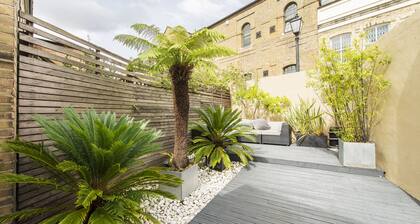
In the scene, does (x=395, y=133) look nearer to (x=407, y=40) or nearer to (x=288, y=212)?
(x=407, y=40)

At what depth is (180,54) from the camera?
9.36 feet

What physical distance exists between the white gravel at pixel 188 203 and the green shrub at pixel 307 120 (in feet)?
10.7

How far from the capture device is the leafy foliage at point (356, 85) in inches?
138

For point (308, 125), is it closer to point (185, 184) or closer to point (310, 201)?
point (310, 201)

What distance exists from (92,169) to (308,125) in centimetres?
A: 572

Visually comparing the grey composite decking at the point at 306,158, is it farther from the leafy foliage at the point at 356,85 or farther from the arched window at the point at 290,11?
the arched window at the point at 290,11

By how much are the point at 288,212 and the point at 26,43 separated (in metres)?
3.72

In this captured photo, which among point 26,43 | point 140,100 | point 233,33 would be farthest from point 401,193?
point 233,33

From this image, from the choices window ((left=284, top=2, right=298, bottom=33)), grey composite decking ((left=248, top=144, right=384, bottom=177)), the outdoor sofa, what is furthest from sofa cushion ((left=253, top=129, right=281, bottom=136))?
window ((left=284, top=2, right=298, bottom=33))

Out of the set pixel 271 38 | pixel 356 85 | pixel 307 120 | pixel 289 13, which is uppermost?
pixel 289 13

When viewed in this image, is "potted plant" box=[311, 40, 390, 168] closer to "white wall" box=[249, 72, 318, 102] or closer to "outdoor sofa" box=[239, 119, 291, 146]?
"outdoor sofa" box=[239, 119, 291, 146]

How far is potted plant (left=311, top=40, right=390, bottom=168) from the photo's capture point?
3.50 m

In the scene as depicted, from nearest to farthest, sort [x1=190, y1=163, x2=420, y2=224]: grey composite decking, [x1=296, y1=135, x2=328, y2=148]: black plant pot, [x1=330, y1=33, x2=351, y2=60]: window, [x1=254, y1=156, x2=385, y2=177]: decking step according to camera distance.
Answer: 1. [x1=190, y1=163, x2=420, y2=224]: grey composite decking
2. [x1=254, y1=156, x2=385, y2=177]: decking step
3. [x1=296, y1=135, x2=328, y2=148]: black plant pot
4. [x1=330, y1=33, x2=351, y2=60]: window

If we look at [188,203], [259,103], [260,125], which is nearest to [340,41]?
[259,103]
